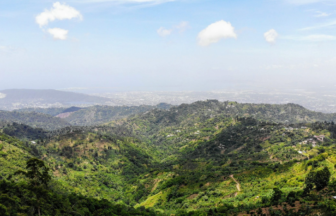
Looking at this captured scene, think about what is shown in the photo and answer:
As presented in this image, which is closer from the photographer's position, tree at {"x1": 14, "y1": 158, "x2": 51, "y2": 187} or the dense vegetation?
tree at {"x1": 14, "y1": 158, "x2": 51, "y2": 187}

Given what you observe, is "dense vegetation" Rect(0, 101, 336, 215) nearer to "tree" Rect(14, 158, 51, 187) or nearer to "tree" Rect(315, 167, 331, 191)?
"tree" Rect(315, 167, 331, 191)

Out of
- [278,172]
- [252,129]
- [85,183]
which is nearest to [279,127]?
[252,129]

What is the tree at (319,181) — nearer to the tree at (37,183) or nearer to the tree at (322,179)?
the tree at (322,179)

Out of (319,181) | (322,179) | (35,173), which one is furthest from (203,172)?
(35,173)

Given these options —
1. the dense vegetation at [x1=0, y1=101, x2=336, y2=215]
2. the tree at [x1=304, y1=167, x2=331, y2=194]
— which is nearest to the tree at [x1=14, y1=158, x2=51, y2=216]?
the dense vegetation at [x1=0, y1=101, x2=336, y2=215]

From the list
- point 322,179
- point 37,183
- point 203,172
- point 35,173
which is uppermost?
point 35,173

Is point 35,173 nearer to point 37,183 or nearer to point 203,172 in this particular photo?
point 37,183

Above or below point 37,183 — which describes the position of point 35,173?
above

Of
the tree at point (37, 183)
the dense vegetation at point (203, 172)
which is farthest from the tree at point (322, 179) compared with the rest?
the tree at point (37, 183)
